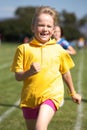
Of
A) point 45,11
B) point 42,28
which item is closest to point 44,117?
point 42,28

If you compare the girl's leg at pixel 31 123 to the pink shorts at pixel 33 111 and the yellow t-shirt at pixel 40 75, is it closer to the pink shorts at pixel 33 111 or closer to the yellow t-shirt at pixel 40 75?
the pink shorts at pixel 33 111

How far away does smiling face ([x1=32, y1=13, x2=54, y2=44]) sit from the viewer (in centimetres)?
605

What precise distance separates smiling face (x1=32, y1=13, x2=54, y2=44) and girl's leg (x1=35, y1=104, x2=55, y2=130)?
2.83 ft

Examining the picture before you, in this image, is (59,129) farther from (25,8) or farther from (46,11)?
(25,8)

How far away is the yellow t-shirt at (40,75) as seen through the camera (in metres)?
5.98

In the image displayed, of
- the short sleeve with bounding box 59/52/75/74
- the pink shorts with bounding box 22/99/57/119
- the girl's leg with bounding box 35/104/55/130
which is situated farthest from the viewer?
the short sleeve with bounding box 59/52/75/74

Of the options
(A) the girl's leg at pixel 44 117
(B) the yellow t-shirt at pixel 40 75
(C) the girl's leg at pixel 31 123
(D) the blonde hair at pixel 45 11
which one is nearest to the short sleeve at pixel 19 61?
(B) the yellow t-shirt at pixel 40 75

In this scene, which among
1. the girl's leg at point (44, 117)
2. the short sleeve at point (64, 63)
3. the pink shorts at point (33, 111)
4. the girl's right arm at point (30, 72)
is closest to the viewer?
the girl's right arm at point (30, 72)

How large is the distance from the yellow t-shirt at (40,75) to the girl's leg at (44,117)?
0.14m

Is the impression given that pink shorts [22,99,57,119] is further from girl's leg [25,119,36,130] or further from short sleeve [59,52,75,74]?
short sleeve [59,52,75,74]

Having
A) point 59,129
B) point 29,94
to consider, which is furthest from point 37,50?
point 59,129

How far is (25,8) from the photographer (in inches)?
6609

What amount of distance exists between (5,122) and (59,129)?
1.20 metres

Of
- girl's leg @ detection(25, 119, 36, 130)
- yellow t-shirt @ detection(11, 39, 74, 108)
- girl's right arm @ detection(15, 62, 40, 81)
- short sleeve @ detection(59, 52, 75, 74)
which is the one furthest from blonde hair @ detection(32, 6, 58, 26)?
girl's leg @ detection(25, 119, 36, 130)
